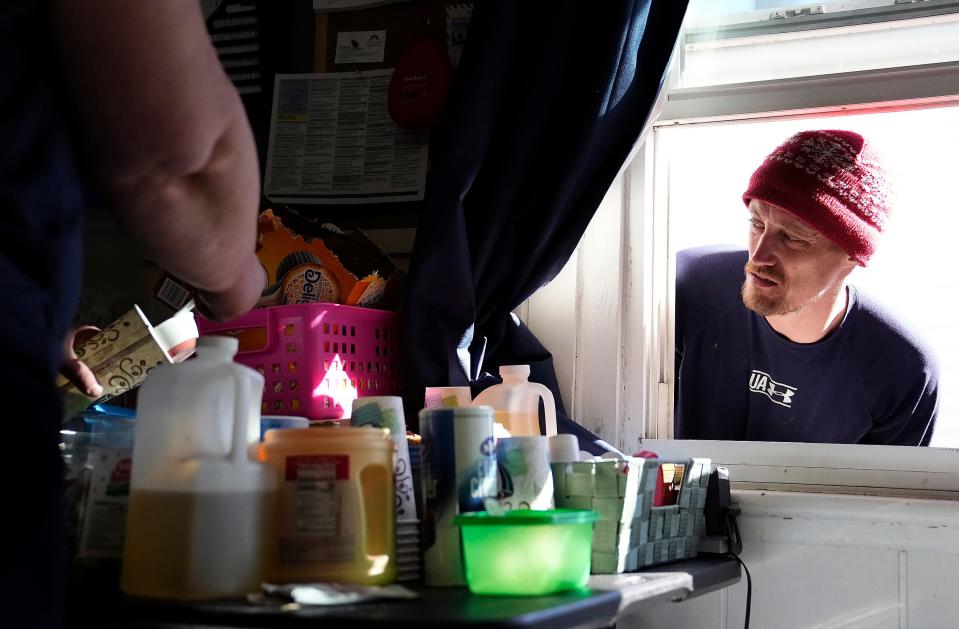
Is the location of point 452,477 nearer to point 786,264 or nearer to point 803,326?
point 786,264

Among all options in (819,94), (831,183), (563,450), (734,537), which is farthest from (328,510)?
(831,183)

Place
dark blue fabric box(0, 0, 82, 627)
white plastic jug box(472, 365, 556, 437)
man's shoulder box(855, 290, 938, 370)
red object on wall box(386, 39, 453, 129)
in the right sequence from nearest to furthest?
dark blue fabric box(0, 0, 82, 627)
white plastic jug box(472, 365, 556, 437)
red object on wall box(386, 39, 453, 129)
man's shoulder box(855, 290, 938, 370)

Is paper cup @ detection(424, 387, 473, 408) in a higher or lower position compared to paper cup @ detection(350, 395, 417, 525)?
higher

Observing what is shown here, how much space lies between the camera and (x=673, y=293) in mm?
2092

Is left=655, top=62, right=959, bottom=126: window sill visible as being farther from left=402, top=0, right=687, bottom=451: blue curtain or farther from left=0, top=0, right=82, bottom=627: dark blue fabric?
left=0, top=0, right=82, bottom=627: dark blue fabric

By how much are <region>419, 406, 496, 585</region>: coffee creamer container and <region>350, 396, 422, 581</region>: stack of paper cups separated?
0.02 m

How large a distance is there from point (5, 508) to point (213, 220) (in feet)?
1.26

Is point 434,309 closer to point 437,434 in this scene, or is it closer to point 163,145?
point 437,434

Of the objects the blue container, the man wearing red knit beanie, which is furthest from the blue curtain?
the man wearing red knit beanie

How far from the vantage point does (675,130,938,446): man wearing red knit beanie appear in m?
2.50

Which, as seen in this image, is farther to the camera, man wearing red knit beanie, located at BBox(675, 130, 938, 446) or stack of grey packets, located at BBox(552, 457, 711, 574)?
man wearing red knit beanie, located at BBox(675, 130, 938, 446)

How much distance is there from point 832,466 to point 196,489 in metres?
1.25

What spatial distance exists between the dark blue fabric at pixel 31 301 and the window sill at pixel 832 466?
137 cm

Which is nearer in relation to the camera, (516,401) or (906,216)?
(516,401)
